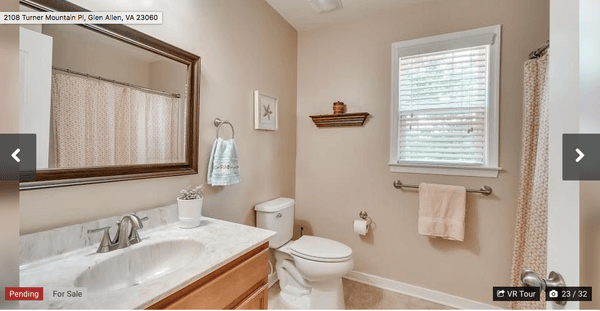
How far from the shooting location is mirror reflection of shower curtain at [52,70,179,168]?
0.95 meters

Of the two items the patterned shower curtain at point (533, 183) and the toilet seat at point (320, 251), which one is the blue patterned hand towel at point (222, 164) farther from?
the patterned shower curtain at point (533, 183)

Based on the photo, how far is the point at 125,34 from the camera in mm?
1126

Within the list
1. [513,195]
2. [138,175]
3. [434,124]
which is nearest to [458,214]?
[513,195]

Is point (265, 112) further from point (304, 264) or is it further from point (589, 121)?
point (589, 121)

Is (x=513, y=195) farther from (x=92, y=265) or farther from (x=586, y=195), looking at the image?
(x=92, y=265)

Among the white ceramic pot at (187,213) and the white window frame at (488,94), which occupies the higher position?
the white window frame at (488,94)

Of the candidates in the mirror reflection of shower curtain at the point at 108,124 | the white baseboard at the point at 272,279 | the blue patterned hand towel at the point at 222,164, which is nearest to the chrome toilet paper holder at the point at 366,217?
the white baseboard at the point at 272,279

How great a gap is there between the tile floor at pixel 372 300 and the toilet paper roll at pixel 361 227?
0.48 m

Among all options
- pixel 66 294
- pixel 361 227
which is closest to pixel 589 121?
pixel 66 294

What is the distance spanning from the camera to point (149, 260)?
3.51 ft

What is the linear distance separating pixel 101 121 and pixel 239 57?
100 cm

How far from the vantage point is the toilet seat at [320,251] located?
5.48ft

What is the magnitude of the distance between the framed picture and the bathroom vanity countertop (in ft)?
2.94

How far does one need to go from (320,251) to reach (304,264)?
0.14 meters
